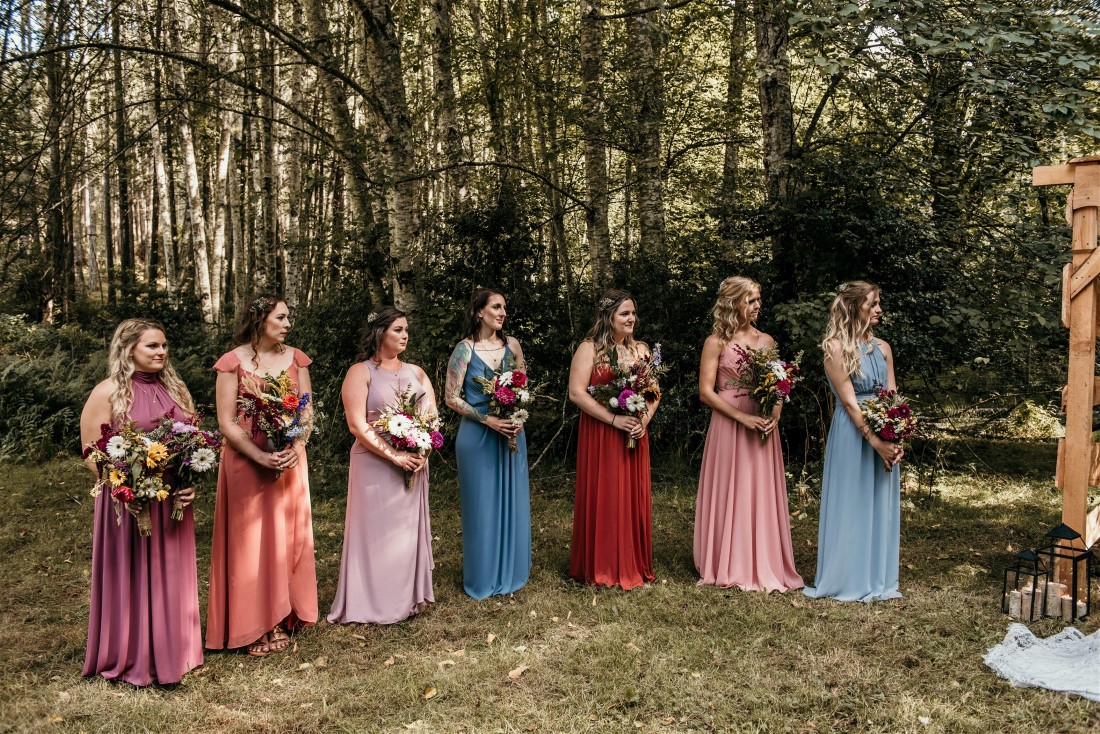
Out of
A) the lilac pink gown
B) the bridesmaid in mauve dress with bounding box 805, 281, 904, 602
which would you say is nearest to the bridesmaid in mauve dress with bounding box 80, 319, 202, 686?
the lilac pink gown

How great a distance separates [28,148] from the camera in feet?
28.8

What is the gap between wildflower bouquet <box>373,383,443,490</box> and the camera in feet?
18.6

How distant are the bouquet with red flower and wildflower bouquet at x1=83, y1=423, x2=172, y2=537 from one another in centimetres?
498

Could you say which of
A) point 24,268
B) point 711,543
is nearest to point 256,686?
point 711,543

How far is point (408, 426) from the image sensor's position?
5707 mm

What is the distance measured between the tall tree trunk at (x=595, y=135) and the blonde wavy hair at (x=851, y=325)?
448cm

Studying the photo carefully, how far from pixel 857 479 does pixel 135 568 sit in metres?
5.19

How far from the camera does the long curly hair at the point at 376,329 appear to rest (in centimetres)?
588

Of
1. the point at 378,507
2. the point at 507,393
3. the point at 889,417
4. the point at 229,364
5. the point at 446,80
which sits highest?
the point at 446,80

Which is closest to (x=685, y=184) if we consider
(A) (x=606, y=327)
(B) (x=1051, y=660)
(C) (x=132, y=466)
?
(A) (x=606, y=327)

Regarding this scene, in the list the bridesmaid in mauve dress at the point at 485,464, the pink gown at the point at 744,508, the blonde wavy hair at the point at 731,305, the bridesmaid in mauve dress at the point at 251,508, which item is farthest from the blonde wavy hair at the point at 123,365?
the pink gown at the point at 744,508

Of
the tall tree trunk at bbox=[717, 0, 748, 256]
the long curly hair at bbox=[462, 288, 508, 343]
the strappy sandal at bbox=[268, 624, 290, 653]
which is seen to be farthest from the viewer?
the tall tree trunk at bbox=[717, 0, 748, 256]

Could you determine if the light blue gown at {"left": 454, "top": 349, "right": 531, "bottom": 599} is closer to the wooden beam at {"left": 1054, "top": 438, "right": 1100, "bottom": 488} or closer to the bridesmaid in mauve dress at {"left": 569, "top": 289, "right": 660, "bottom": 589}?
the bridesmaid in mauve dress at {"left": 569, "top": 289, "right": 660, "bottom": 589}

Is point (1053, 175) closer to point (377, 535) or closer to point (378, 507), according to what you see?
point (378, 507)
